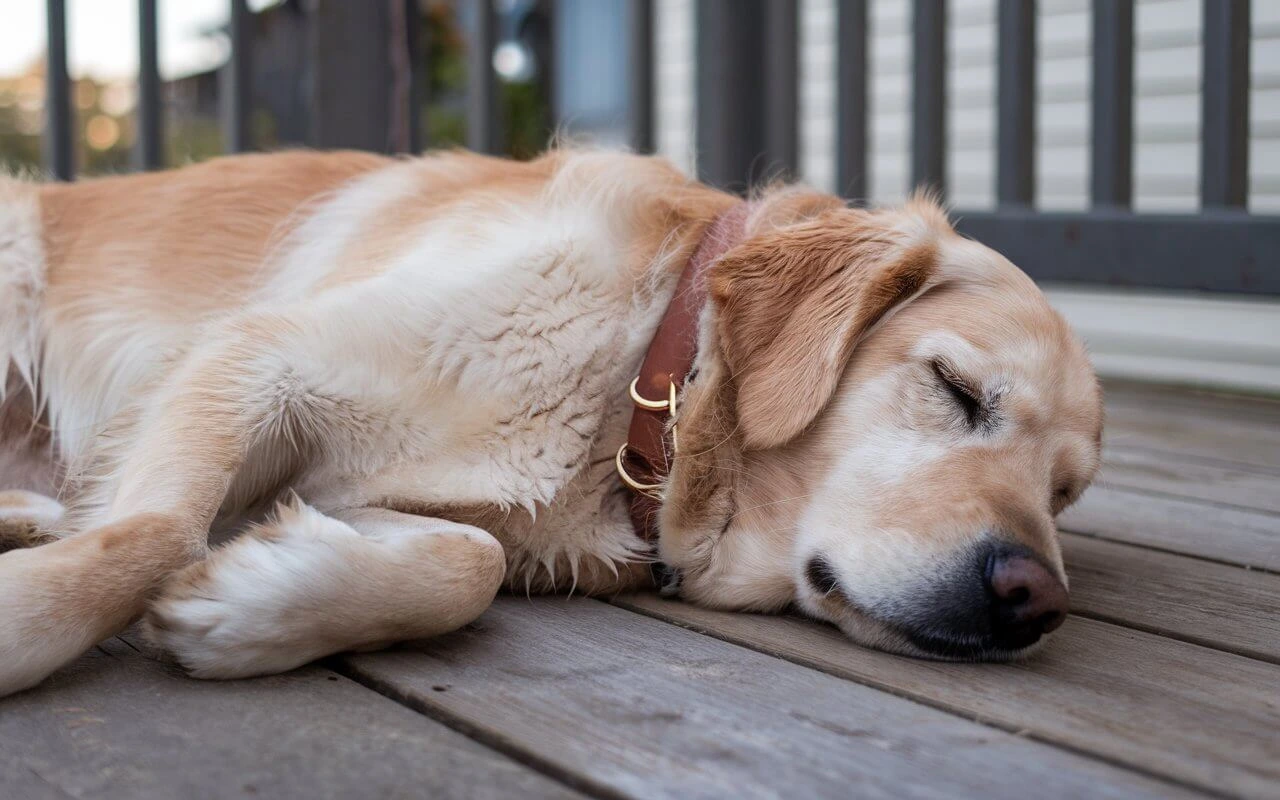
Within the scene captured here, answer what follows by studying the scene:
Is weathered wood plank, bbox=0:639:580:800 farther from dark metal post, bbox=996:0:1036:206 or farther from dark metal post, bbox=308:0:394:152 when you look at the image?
dark metal post, bbox=996:0:1036:206

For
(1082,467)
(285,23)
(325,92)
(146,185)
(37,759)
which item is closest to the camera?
(37,759)

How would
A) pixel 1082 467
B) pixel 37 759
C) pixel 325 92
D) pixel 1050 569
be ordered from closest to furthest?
1. pixel 37 759
2. pixel 1050 569
3. pixel 1082 467
4. pixel 325 92

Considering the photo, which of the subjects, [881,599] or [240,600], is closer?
[240,600]

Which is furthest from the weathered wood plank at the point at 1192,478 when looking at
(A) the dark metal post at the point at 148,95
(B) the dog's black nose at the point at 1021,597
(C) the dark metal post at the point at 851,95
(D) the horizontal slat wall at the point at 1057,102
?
(A) the dark metal post at the point at 148,95

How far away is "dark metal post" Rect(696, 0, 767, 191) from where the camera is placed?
434 cm

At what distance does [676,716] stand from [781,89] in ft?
11.1

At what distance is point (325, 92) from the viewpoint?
13.0ft

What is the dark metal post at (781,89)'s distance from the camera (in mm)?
4254

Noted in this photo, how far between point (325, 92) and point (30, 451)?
189 cm

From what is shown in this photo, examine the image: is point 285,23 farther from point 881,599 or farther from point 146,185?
point 881,599

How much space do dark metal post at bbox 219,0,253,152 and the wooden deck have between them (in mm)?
2708

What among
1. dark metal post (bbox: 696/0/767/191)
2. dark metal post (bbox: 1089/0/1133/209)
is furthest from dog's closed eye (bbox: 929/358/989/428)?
dark metal post (bbox: 696/0/767/191)

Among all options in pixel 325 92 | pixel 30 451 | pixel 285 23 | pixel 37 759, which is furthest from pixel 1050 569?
pixel 285 23

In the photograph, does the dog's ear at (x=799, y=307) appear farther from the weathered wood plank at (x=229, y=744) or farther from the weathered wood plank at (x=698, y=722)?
the weathered wood plank at (x=229, y=744)
